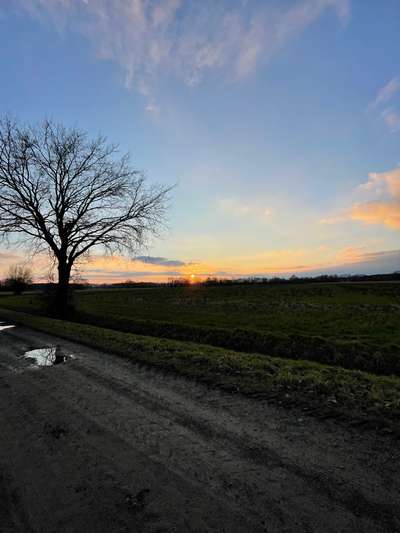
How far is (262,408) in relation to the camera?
209 inches

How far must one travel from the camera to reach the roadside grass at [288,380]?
16.6 feet

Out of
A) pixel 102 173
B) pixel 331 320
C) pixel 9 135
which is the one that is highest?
pixel 9 135

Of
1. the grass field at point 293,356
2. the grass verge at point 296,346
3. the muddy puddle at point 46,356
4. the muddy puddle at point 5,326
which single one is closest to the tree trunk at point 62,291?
the muddy puddle at point 5,326

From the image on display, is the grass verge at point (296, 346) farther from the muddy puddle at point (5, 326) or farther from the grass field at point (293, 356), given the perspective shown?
the muddy puddle at point (5, 326)

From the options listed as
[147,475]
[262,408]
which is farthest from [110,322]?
[147,475]

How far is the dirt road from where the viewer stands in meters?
A: 2.86

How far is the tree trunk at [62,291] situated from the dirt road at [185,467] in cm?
1734

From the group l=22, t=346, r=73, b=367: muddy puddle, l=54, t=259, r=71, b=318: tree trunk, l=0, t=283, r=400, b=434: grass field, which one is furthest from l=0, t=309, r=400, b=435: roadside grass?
l=54, t=259, r=71, b=318: tree trunk

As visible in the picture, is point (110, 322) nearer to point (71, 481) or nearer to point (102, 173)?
point (102, 173)

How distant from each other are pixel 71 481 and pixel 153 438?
116cm

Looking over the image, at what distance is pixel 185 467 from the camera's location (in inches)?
143

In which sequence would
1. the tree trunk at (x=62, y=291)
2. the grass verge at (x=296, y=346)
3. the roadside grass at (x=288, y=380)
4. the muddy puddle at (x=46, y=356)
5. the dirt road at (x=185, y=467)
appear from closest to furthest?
the dirt road at (x=185, y=467), the roadside grass at (x=288, y=380), the muddy puddle at (x=46, y=356), the grass verge at (x=296, y=346), the tree trunk at (x=62, y=291)

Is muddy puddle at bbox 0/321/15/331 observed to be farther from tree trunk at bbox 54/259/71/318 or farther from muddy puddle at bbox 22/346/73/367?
muddy puddle at bbox 22/346/73/367

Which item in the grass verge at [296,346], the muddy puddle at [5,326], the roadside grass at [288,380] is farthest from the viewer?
the muddy puddle at [5,326]
